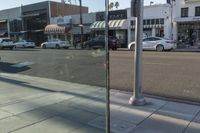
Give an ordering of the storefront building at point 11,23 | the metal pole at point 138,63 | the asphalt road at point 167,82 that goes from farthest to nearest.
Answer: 1. the asphalt road at point 167,82
2. the storefront building at point 11,23
3. the metal pole at point 138,63

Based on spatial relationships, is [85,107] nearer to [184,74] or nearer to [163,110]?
[163,110]

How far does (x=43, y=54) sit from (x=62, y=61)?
0.89 metres

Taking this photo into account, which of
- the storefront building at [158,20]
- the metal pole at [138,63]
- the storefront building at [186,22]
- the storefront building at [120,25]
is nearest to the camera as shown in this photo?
the metal pole at [138,63]

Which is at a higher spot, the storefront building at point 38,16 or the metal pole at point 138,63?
the storefront building at point 38,16

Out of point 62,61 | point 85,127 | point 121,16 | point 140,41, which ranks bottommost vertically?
point 85,127

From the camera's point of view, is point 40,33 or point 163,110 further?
point 40,33

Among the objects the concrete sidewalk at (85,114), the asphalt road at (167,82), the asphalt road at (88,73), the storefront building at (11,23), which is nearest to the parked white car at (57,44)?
the asphalt road at (88,73)

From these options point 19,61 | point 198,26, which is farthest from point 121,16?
point 19,61

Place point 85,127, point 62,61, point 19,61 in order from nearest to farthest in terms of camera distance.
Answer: point 85,127 → point 62,61 → point 19,61

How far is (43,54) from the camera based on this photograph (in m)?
9.49

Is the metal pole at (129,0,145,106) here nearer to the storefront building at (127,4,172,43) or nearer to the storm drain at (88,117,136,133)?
the storm drain at (88,117,136,133)

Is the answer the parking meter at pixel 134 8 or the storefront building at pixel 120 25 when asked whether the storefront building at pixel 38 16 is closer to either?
the parking meter at pixel 134 8

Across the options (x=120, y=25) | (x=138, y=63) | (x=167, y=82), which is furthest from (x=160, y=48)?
(x=138, y=63)

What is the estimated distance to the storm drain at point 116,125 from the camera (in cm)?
452
